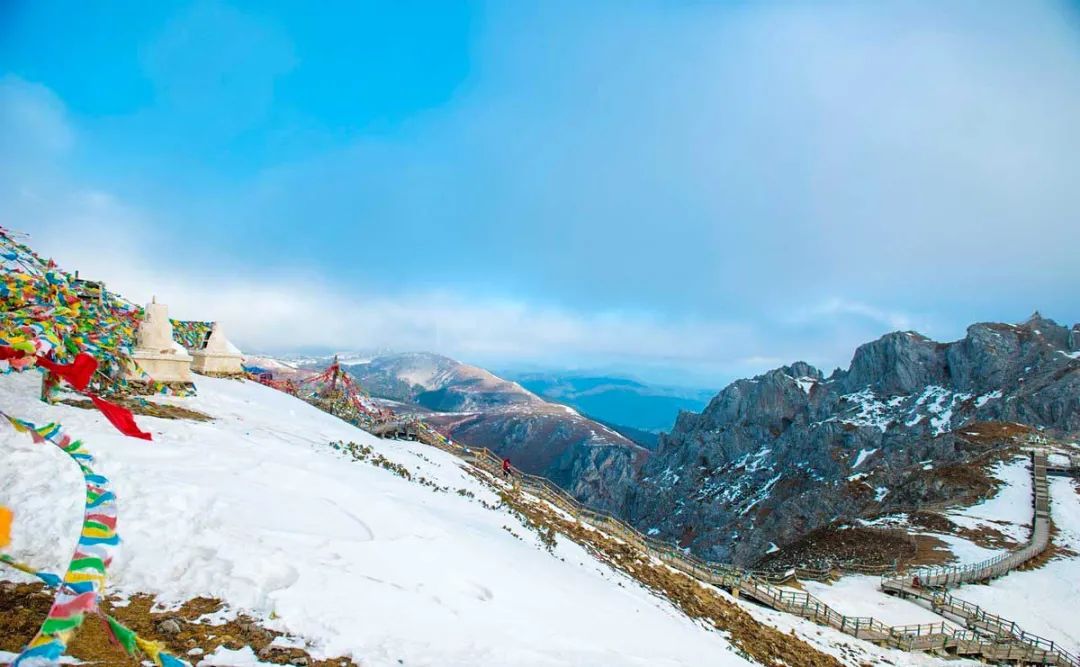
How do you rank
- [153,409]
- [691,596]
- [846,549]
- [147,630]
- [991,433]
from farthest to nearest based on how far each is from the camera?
[991,433] < [846,549] < [691,596] < [153,409] < [147,630]

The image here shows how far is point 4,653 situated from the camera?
562cm

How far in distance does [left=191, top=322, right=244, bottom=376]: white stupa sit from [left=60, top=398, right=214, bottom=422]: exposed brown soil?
1441 cm

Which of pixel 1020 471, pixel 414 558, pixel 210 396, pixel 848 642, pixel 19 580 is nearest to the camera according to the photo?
pixel 19 580

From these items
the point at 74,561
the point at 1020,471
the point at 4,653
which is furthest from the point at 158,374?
the point at 1020,471

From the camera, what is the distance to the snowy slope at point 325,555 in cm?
812

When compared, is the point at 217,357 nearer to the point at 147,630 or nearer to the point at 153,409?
the point at 153,409

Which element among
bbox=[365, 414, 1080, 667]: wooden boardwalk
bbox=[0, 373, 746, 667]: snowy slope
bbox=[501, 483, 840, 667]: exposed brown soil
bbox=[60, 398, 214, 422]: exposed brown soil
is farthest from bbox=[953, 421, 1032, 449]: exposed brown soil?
bbox=[60, 398, 214, 422]: exposed brown soil

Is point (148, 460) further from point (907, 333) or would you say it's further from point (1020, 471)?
point (907, 333)

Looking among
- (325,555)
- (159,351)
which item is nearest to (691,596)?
(325,555)

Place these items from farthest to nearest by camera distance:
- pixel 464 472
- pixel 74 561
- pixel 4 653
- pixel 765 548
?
pixel 765 548, pixel 464 472, pixel 4 653, pixel 74 561

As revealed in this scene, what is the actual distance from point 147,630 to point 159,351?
1628 centimetres

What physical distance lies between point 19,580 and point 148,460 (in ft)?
14.5

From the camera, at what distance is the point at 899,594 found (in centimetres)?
3125

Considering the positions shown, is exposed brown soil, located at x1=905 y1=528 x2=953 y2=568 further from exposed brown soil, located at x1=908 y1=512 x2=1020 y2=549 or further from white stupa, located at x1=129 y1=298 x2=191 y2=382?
white stupa, located at x1=129 y1=298 x2=191 y2=382
